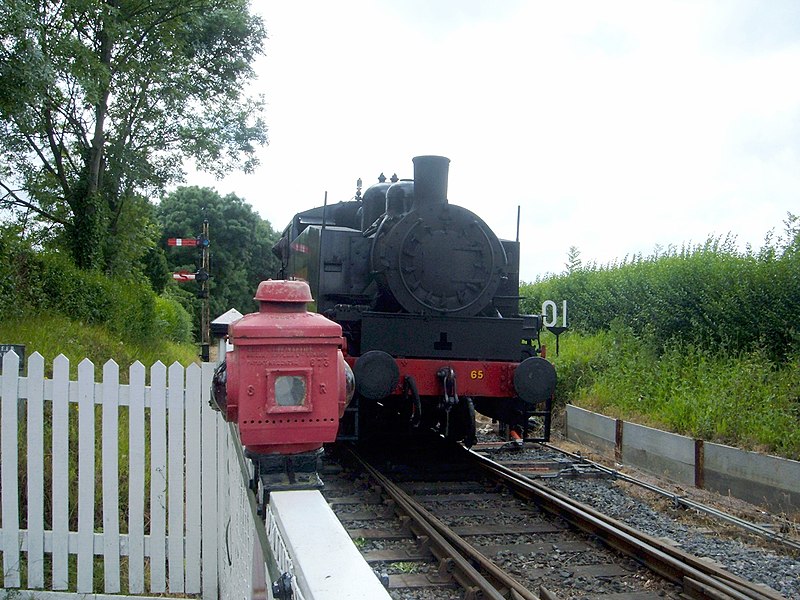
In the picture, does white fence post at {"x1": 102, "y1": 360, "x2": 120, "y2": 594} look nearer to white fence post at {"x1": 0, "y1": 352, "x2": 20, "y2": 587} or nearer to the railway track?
white fence post at {"x1": 0, "y1": 352, "x2": 20, "y2": 587}

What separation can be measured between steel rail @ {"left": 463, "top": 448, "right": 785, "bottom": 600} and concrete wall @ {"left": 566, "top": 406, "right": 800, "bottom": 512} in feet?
6.12

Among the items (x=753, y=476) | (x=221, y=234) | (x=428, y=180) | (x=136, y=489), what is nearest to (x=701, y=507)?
(x=753, y=476)

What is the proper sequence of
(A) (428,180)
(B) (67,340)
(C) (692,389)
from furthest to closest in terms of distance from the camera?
1. (C) (692,389)
2. (B) (67,340)
3. (A) (428,180)

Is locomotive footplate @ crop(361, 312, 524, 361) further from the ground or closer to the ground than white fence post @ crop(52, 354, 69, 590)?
further from the ground

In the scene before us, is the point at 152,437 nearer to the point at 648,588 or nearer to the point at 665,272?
the point at 648,588

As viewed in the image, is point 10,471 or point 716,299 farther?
point 716,299

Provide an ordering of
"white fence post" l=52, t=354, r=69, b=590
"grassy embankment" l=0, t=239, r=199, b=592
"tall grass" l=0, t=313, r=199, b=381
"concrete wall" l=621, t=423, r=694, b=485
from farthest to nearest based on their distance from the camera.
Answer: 1. "tall grass" l=0, t=313, r=199, b=381
2. "concrete wall" l=621, t=423, r=694, b=485
3. "grassy embankment" l=0, t=239, r=199, b=592
4. "white fence post" l=52, t=354, r=69, b=590

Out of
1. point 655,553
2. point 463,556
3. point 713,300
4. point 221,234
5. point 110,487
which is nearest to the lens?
point 110,487

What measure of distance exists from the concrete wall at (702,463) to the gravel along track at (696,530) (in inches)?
9.8

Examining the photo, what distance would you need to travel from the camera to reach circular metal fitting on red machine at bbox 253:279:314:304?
2.64 meters

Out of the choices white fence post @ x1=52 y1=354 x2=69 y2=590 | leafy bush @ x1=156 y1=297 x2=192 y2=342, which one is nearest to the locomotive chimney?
white fence post @ x1=52 y1=354 x2=69 y2=590

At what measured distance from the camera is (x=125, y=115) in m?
13.9

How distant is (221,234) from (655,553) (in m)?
38.9

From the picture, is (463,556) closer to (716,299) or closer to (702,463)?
(702,463)
